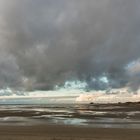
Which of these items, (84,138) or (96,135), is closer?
(84,138)

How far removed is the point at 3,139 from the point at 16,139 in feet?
3.24

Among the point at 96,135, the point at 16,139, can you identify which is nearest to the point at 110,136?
the point at 96,135

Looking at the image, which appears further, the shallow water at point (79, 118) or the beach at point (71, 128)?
the shallow water at point (79, 118)

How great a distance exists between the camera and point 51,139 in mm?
25016

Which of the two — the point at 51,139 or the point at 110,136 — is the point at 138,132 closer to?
the point at 110,136

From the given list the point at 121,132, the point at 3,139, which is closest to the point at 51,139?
the point at 3,139

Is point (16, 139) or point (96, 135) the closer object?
point (16, 139)

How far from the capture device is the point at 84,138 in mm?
25719

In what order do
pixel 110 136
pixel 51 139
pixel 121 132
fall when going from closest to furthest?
pixel 51 139 < pixel 110 136 < pixel 121 132

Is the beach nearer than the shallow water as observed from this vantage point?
Yes

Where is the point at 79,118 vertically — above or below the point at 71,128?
above

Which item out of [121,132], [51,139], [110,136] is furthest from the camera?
[121,132]

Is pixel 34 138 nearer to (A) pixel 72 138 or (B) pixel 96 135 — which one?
(A) pixel 72 138

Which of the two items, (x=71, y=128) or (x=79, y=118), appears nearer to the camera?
(x=71, y=128)
